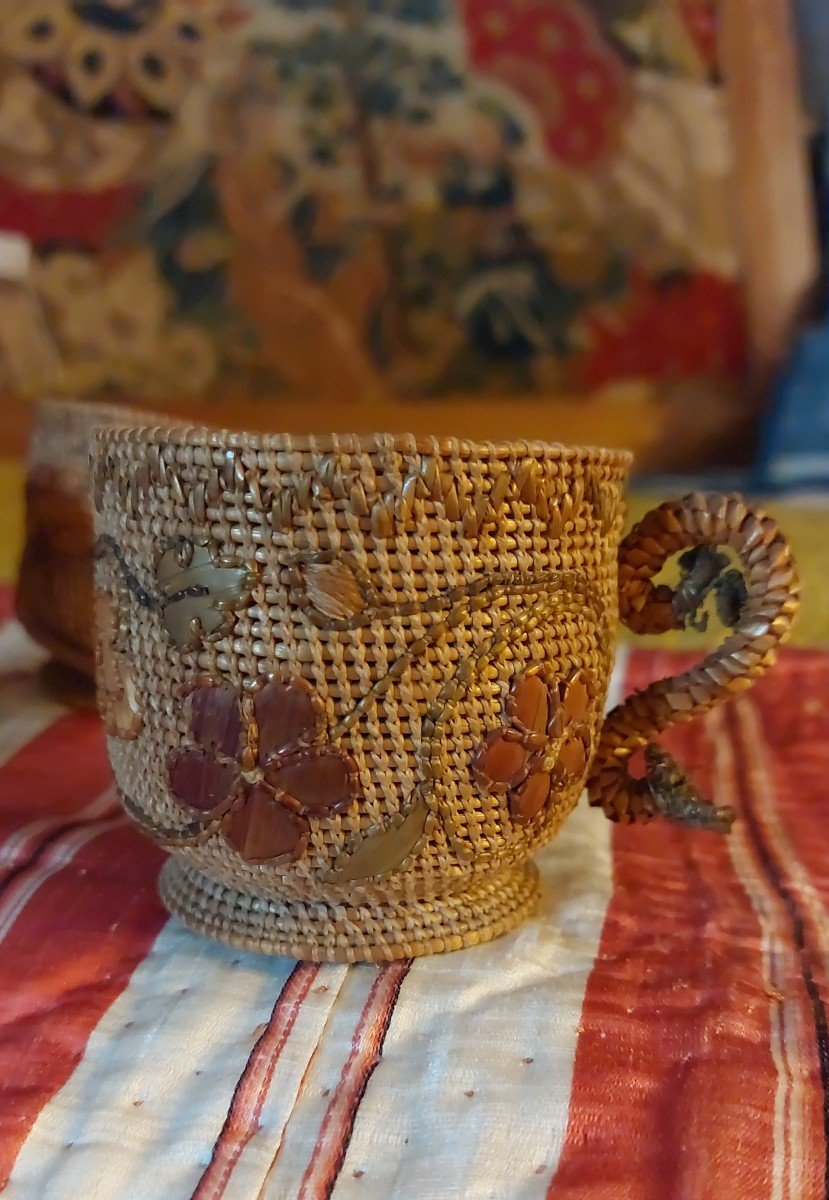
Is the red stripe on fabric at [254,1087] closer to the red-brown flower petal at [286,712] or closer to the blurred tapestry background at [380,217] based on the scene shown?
the red-brown flower petal at [286,712]

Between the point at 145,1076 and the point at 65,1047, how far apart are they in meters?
0.03

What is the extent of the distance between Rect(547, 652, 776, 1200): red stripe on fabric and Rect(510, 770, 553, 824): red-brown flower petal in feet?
0.22

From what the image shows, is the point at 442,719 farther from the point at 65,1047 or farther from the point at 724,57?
the point at 724,57

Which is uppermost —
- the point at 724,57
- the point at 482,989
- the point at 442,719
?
the point at 724,57

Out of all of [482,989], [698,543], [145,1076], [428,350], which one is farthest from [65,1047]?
[428,350]

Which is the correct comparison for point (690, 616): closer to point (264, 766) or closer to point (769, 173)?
point (264, 766)

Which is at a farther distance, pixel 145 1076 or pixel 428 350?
pixel 428 350

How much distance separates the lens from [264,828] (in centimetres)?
33

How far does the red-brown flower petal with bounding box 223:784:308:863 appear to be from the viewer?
33 cm

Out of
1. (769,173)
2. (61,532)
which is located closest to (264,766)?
(61,532)

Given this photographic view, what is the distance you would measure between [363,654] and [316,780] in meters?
0.05

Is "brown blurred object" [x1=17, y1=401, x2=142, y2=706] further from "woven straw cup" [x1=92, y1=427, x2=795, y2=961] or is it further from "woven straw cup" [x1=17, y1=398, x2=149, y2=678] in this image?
"woven straw cup" [x1=92, y1=427, x2=795, y2=961]

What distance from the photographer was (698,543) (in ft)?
1.25

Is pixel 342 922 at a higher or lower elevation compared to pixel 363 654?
lower
